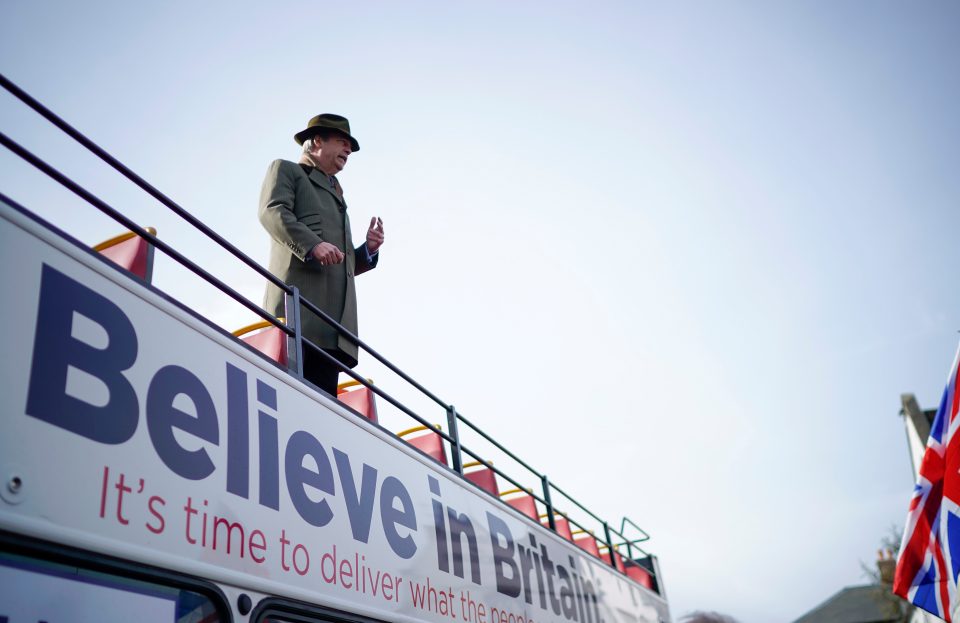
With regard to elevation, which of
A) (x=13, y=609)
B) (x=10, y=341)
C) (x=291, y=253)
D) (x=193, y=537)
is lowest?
(x=13, y=609)

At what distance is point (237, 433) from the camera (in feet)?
10.7

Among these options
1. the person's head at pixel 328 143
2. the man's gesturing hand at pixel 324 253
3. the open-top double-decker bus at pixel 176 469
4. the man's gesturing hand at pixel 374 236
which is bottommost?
the open-top double-decker bus at pixel 176 469

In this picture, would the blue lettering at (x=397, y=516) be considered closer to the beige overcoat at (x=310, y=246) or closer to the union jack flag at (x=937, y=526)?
the beige overcoat at (x=310, y=246)

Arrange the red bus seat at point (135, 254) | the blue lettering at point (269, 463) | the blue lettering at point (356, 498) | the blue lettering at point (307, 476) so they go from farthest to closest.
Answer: the blue lettering at point (356, 498), the red bus seat at point (135, 254), the blue lettering at point (307, 476), the blue lettering at point (269, 463)

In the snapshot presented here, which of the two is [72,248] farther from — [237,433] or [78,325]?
[237,433]

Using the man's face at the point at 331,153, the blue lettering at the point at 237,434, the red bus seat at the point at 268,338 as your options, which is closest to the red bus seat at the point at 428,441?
the red bus seat at the point at 268,338

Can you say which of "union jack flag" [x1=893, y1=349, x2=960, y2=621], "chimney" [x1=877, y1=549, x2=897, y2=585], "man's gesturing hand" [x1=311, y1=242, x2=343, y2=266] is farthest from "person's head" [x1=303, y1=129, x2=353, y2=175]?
"chimney" [x1=877, y1=549, x2=897, y2=585]

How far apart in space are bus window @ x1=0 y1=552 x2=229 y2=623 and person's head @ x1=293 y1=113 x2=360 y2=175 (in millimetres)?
3278

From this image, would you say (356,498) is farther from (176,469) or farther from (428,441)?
(428,441)

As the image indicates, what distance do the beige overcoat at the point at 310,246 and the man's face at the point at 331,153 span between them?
94mm

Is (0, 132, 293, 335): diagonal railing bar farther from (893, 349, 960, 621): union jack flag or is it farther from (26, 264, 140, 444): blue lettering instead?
(893, 349, 960, 621): union jack flag

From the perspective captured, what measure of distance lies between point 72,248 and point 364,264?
276cm

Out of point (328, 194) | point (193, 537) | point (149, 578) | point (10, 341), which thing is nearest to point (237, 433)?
point (193, 537)

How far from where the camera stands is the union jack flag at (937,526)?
704cm
